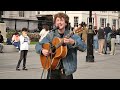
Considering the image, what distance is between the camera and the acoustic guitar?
3.79 meters

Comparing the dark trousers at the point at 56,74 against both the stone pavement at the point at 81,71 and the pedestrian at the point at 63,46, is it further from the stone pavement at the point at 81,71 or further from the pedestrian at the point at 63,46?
the stone pavement at the point at 81,71

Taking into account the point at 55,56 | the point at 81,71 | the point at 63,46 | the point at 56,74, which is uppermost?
the point at 63,46

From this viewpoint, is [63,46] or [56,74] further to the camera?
[56,74]

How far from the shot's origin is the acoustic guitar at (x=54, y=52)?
149 inches

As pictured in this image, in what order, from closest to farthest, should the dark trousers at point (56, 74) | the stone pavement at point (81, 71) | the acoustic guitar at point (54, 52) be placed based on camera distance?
the acoustic guitar at point (54, 52) < the dark trousers at point (56, 74) < the stone pavement at point (81, 71)

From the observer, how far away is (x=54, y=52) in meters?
3.90

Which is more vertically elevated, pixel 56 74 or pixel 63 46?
pixel 63 46

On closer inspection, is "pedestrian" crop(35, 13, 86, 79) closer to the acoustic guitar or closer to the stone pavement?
the acoustic guitar

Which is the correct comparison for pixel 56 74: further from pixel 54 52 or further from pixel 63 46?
pixel 63 46

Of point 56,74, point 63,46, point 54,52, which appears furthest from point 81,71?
point 63,46

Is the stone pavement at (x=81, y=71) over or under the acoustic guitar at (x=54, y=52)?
under

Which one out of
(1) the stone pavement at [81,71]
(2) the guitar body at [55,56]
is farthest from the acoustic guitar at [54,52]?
(1) the stone pavement at [81,71]

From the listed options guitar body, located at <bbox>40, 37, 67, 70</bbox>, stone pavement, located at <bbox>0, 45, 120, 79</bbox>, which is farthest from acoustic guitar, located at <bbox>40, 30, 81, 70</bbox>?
stone pavement, located at <bbox>0, 45, 120, 79</bbox>
